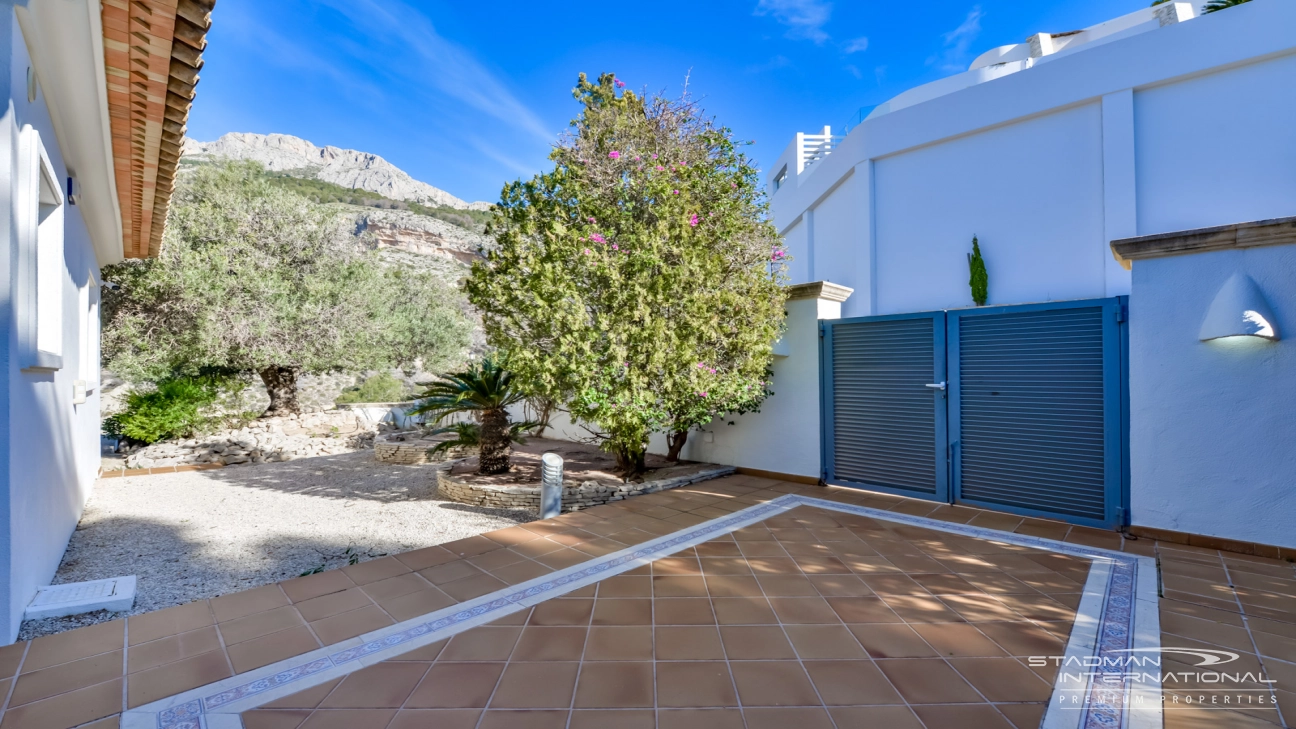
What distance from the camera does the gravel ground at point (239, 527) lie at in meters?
4.30

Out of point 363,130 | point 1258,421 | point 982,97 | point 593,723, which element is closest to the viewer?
point 593,723

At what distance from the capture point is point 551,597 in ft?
12.0

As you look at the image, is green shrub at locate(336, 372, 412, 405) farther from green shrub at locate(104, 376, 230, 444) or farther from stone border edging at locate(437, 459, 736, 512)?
stone border edging at locate(437, 459, 736, 512)

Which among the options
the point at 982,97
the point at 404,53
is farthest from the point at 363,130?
the point at 982,97

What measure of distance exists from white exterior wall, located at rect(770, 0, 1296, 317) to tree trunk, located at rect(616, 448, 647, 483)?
841cm

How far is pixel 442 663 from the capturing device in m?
2.82

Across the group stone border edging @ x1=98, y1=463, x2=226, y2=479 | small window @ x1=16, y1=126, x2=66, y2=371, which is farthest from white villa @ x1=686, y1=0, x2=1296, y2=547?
stone border edging @ x1=98, y1=463, x2=226, y2=479

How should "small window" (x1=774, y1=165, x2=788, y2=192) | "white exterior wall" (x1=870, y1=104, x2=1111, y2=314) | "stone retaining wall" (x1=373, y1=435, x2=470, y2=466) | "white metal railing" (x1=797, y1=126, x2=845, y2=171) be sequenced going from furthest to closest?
"small window" (x1=774, y1=165, x2=788, y2=192) → "white metal railing" (x1=797, y1=126, x2=845, y2=171) → "white exterior wall" (x1=870, y1=104, x2=1111, y2=314) → "stone retaining wall" (x1=373, y1=435, x2=470, y2=466)

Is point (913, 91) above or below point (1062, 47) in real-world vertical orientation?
below

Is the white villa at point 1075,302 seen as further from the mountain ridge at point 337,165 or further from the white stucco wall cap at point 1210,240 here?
the mountain ridge at point 337,165

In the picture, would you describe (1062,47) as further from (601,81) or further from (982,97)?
(601,81)

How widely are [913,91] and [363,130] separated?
2418cm

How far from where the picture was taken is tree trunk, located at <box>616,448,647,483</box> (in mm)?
7266

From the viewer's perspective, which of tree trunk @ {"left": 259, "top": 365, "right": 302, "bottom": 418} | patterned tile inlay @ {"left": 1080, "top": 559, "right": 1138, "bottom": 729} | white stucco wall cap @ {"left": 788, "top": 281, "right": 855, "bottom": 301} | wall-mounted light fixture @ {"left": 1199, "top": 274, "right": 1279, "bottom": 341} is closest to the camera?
patterned tile inlay @ {"left": 1080, "top": 559, "right": 1138, "bottom": 729}
